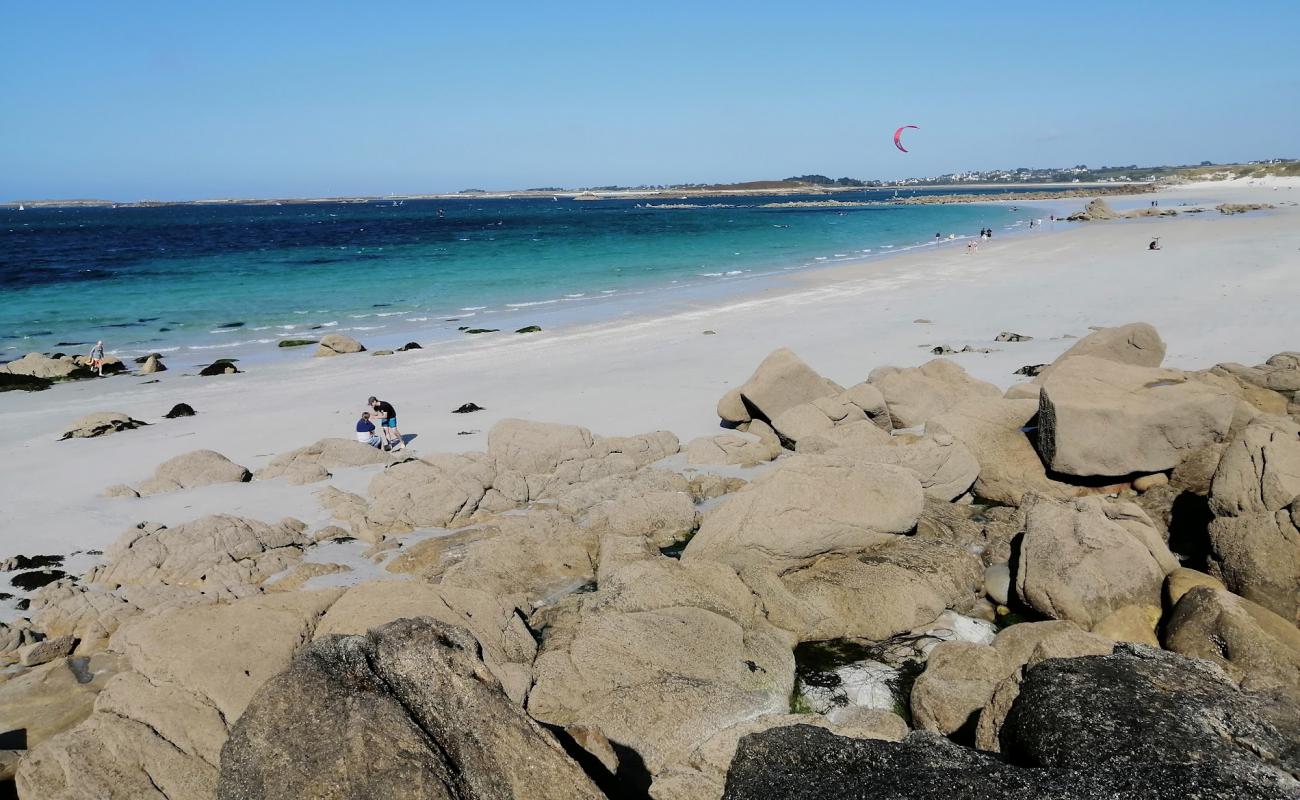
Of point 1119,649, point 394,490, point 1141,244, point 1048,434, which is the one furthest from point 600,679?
point 1141,244

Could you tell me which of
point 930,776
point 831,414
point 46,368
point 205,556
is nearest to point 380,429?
point 205,556

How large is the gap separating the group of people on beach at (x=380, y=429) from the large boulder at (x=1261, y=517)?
494 inches

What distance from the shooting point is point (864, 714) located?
265 inches

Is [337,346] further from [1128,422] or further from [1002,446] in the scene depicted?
[1128,422]

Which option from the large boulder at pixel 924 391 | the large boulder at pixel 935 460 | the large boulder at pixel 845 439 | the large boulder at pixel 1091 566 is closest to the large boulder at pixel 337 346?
the large boulder at pixel 924 391

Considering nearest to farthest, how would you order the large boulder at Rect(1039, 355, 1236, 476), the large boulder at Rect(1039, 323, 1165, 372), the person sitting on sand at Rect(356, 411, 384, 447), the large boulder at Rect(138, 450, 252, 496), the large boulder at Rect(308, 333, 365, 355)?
1. the large boulder at Rect(1039, 355, 1236, 476)
2. the large boulder at Rect(138, 450, 252, 496)
3. the large boulder at Rect(1039, 323, 1165, 372)
4. the person sitting on sand at Rect(356, 411, 384, 447)
5. the large boulder at Rect(308, 333, 365, 355)

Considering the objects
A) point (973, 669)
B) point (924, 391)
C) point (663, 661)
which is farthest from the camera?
point (924, 391)

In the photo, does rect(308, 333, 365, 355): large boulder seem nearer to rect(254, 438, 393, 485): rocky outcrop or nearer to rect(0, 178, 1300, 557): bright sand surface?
rect(0, 178, 1300, 557): bright sand surface

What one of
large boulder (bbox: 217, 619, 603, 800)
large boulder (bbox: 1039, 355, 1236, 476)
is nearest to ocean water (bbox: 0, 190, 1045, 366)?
large boulder (bbox: 1039, 355, 1236, 476)

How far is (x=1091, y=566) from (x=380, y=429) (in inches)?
483

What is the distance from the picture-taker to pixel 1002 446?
12531 mm

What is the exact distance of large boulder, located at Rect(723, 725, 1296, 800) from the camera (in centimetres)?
369

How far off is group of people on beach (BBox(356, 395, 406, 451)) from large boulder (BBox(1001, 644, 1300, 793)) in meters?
13.1

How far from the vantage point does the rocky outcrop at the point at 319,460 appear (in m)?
14.1
